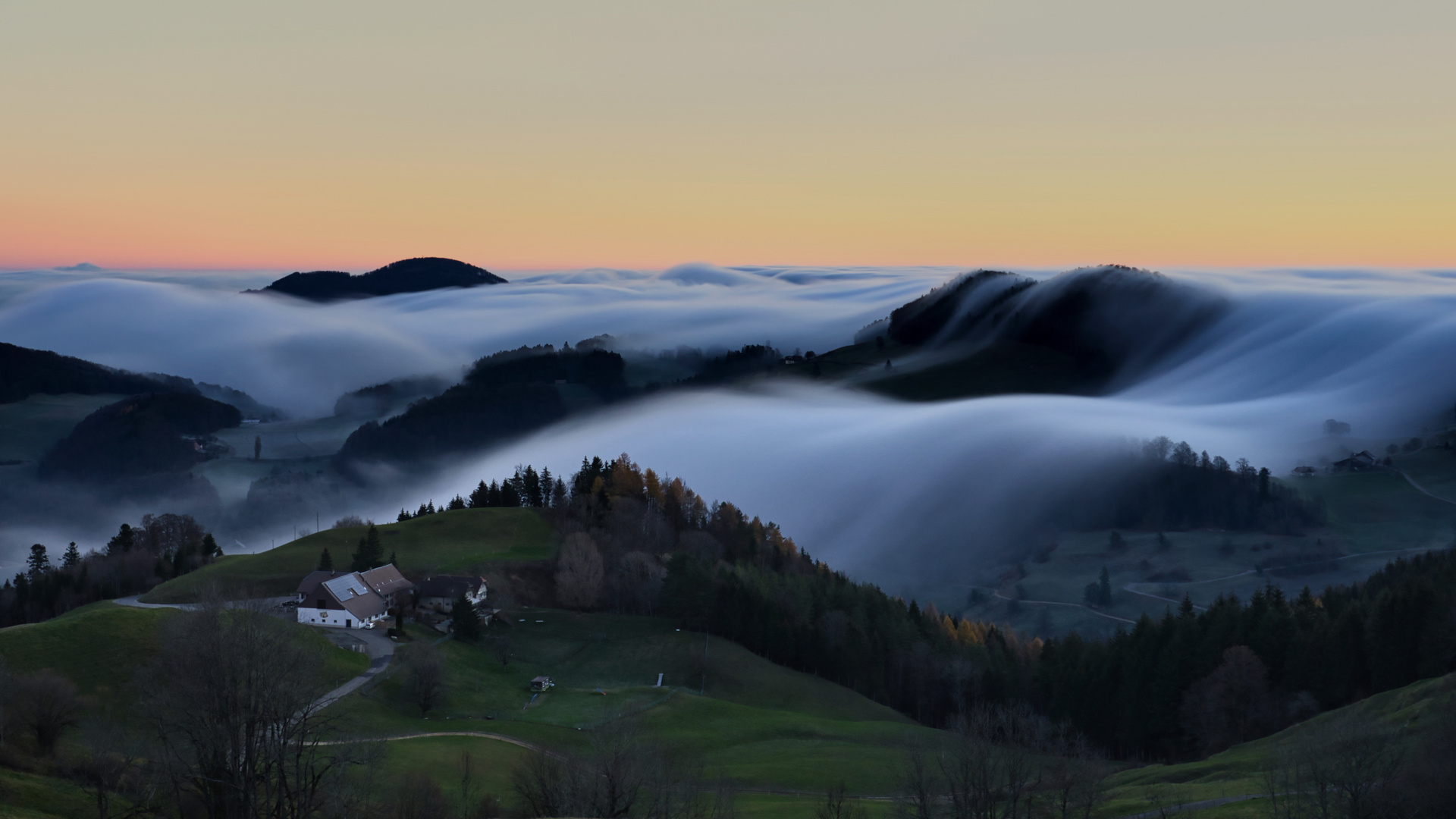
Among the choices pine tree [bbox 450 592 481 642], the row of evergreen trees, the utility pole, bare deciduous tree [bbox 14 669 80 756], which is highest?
bare deciduous tree [bbox 14 669 80 756]

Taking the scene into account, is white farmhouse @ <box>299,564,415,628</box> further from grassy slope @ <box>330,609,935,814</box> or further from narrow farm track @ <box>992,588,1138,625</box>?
narrow farm track @ <box>992,588,1138,625</box>

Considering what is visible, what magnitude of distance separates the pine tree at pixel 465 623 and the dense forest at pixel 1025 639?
47.5 feet

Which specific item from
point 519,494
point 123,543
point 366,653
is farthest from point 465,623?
point 123,543

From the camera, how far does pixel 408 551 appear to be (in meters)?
117

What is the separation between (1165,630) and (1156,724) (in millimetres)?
8663

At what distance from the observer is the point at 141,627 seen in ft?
222

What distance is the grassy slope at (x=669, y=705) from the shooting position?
207 ft

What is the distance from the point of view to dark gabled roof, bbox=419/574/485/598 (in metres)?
95.4

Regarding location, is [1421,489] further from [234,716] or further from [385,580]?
[234,716]

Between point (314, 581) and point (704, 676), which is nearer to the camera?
point (704, 676)

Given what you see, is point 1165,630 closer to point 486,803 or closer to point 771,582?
point 771,582

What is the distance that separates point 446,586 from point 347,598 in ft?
31.2

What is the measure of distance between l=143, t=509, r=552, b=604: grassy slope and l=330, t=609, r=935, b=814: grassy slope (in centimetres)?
1875

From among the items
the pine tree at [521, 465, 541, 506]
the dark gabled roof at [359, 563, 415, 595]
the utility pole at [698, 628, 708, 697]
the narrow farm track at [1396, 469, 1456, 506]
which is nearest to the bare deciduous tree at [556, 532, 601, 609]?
the utility pole at [698, 628, 708, 697]
